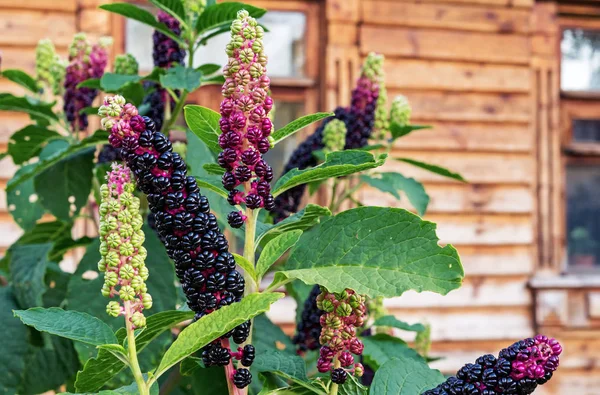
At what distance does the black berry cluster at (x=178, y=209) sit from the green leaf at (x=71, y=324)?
0.07 metres

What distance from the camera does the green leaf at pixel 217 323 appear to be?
436mm

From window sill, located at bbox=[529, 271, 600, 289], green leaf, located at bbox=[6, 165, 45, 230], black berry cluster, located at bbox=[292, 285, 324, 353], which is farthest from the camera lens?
window sill, located at bbox=[529, 271, 600, 289]

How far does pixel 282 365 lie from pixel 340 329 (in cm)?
9

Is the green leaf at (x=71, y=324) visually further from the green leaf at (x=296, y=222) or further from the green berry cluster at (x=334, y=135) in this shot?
the green berry cluster at (x=334, y=135)

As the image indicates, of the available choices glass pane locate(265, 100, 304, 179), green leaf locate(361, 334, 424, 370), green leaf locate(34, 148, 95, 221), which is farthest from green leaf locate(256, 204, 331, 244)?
glass pane locate(265, 100, 304, 179)

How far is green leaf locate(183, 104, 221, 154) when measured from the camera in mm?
559

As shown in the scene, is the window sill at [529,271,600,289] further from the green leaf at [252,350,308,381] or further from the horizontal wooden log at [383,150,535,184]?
the green leaf at [252,350,308,381]

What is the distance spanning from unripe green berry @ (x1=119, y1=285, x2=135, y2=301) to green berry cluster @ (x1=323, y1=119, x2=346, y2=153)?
1.97 feet

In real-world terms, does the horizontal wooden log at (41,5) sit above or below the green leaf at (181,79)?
above

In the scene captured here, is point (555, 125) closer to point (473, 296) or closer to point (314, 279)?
point (473, 296)

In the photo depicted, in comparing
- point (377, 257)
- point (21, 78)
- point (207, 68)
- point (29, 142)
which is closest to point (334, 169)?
point (377, 257)

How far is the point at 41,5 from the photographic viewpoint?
153 inches

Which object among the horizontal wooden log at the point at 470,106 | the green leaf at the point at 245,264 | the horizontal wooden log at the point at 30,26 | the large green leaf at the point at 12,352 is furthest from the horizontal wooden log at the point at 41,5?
the green leaf at the point at 245,264

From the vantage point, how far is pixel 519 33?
4539mm
